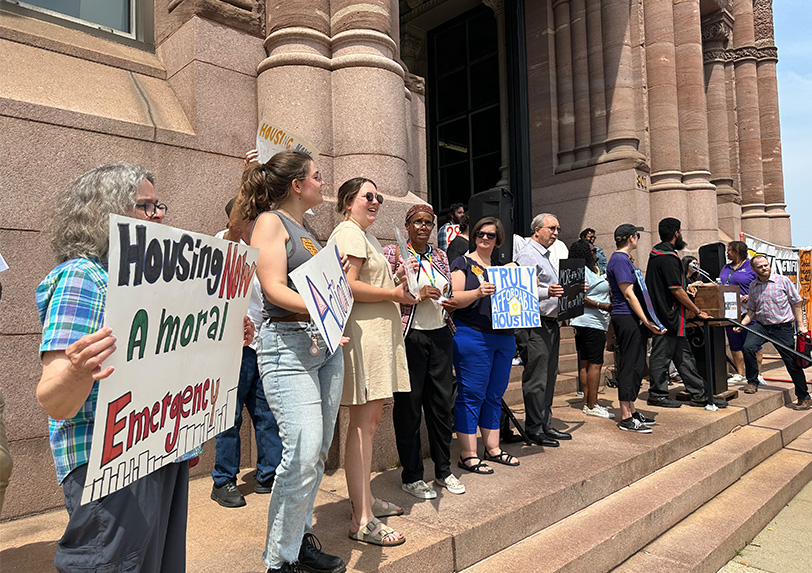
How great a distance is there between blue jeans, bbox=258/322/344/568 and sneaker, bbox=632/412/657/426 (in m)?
3.93

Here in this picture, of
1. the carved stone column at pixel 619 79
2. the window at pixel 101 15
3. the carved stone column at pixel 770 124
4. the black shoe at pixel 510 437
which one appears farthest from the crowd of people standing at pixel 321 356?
the carved stone column at pixel 770 124

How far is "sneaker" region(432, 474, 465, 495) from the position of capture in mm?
3727

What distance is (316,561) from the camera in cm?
265

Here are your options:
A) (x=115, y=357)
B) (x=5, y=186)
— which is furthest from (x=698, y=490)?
(x=5, y=186)

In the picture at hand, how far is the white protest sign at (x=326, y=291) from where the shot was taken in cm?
231

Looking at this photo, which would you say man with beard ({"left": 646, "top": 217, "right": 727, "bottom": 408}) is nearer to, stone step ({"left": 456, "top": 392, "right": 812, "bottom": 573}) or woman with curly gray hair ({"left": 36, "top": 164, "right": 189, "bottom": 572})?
stone step ({"left": 456, "top": 392, "right": 812, "bottom": 573})

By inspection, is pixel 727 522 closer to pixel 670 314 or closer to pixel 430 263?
pixel 670 314

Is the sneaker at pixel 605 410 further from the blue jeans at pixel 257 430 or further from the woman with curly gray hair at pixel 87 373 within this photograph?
the woman with curly gray hair at pixel 87 373

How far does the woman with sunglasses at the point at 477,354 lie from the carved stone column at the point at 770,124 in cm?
1491

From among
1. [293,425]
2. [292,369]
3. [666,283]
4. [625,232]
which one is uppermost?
[625,232]

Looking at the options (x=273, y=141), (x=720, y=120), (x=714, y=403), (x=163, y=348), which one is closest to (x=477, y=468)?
(x=273, y=141)

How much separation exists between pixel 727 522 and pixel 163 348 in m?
4.42

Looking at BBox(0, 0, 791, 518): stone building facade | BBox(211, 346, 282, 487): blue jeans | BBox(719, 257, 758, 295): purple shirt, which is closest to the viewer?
BBox(0, 0, 791, 518): stone building facade

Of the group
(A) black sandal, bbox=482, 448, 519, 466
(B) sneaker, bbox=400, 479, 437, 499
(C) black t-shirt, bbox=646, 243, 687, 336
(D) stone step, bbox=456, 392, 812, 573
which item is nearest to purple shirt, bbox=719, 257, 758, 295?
(C) black t-shirt, bbox=646, 243, 687, 336
